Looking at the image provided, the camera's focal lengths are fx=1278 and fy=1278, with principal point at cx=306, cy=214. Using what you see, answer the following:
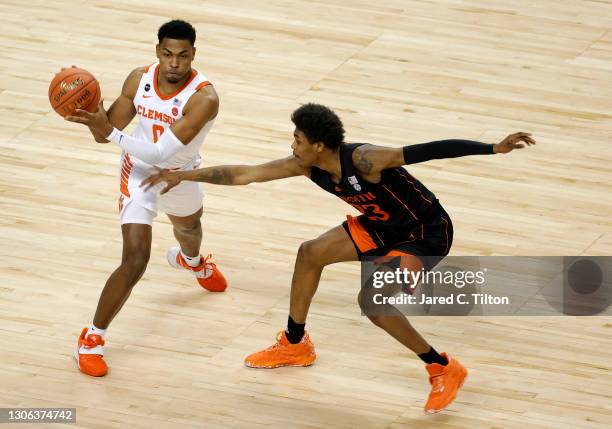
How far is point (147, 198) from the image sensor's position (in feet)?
21.6

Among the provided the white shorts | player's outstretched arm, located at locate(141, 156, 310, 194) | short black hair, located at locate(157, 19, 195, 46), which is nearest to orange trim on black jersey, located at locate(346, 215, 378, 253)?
player's outstretched arm, located at locate(141, 156, 310, 194)

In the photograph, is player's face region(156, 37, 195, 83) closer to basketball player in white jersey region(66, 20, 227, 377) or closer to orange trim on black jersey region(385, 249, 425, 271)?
basketball player in white jersey region(66, 20, 227, 377)

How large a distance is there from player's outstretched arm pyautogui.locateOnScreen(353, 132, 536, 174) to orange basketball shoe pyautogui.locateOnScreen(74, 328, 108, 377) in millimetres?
1621

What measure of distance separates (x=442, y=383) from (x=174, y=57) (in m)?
2.11

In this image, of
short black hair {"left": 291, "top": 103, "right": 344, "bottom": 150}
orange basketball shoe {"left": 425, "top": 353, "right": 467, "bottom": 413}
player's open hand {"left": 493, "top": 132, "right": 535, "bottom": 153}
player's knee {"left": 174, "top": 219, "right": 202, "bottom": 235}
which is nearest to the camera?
player's open hand {"left": 493, "top": 132, "right": 535, "bottom": 153}

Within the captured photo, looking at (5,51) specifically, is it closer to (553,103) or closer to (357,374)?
(553,103)

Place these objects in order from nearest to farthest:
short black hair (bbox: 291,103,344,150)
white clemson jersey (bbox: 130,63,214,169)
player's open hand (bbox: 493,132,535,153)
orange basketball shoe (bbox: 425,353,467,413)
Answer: player's open hand (bbox: 493,132,535,153) → short black hair (bbox: 291,103,344,150) → orange basketball shoe (bbox: 425,353,467,413) → white clemson jersey (bbox: 130,63,214,169)

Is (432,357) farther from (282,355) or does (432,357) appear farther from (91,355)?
(91,355)

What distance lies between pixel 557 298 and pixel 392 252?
4.57 ft

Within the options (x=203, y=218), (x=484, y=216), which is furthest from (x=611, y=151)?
(x=203, y=218)

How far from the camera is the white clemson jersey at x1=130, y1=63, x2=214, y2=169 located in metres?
6.58

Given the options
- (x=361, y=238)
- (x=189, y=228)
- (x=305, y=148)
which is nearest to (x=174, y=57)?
(x=305, y=148)

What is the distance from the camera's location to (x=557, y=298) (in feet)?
23.4

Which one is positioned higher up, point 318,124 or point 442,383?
point 318,124
